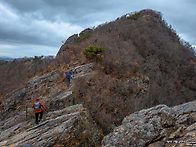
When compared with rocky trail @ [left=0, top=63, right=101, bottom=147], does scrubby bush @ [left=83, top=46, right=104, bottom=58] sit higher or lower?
higher

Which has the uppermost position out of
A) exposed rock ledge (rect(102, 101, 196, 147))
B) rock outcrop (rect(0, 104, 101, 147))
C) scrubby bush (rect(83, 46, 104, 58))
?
scrubby bush (rect(83, 46, 104, 58))

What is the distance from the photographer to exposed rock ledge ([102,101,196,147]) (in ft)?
14.5

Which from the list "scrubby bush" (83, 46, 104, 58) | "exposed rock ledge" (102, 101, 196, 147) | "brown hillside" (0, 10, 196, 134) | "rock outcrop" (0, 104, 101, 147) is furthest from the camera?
"scrubby bush" (83, 46, 104, 58)

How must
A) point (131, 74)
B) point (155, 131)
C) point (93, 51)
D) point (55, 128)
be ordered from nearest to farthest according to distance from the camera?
point (155, 131) → point (55, 128) → point (131, 74) → point (93, 51)

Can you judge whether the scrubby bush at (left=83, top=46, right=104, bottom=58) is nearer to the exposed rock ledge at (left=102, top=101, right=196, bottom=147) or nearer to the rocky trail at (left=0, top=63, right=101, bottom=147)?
the rocky trail at (left=0, top=63, right=101, bottom=147)

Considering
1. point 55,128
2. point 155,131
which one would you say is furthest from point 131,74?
point 55,128

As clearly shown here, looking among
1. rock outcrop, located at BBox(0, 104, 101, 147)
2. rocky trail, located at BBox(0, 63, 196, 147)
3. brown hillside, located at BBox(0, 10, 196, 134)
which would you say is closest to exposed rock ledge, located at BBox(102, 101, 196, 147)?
rocky trail, located at BBox(0, 63, 196, 147)

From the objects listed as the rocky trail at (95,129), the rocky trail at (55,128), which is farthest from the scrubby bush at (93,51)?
the rocky trail at (55,128)

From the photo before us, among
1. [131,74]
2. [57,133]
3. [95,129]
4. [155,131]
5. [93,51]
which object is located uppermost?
[93,51]

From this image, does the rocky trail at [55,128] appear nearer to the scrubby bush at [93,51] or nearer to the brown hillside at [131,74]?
the brown hillside at [131,74]

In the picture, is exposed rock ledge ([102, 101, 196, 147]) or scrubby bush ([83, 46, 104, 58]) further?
scrubby bush ([83, 46, 104, 58])

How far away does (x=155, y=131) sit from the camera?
4824 mm

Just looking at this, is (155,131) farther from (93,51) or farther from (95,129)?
(93,51)

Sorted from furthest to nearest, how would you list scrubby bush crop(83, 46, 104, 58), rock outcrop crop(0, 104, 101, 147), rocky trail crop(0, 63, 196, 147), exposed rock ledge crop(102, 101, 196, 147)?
scrubby bush crop(83, 46, 104, 58) → rock outcrop crop(0, 104, 101, 147) → rocky trail crop(0, 63, 196, 147) → exposed rock ledge crop(102, 101, 196, 147)
